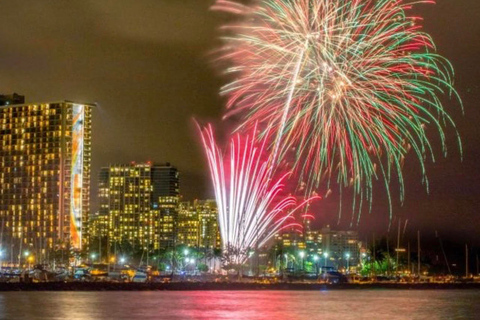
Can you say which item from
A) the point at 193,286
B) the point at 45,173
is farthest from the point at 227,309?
the point at 45,173

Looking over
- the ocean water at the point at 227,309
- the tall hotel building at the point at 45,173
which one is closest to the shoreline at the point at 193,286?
the ocean water at the point at 227,309

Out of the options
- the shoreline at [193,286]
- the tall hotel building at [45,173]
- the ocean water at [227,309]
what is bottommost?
the ocean water at [227,309]

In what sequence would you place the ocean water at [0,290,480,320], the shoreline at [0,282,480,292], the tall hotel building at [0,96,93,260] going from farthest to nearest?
the tall hotel building at [0,96,93,260] < the shoreline at [0,282,480,292] < the ocean water at [0,290,480,320]

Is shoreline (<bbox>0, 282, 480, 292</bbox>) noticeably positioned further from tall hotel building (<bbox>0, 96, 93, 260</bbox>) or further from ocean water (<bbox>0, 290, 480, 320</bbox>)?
tall hotel building (<bbox>0, 96, 93, 260</bbox>)

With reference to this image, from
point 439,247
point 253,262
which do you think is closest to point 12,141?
point 253,262

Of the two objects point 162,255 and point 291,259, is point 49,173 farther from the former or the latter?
point 291,259

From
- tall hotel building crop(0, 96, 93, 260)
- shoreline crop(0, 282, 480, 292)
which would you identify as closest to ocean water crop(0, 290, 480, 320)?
shoreline crop(0, 282, 480, 292)

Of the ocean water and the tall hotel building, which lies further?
the tall hotel building

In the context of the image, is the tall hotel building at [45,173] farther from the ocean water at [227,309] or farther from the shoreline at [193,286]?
the ocean water at [227,309]
